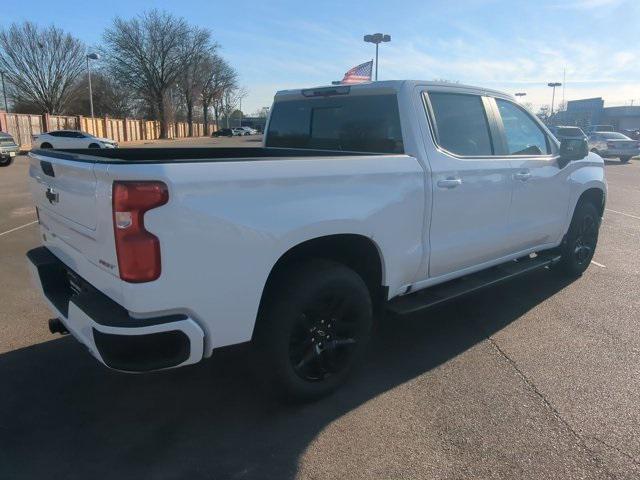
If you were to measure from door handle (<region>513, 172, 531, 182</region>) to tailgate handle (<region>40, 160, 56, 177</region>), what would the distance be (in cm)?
350

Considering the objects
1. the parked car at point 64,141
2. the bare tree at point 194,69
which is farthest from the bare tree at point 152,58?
the parked car at point 64,141

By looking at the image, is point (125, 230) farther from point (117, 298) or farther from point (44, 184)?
point (44, 184)

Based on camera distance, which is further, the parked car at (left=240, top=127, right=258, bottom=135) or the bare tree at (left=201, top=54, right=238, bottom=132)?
the parked car at (left=240, top=127, right=258, bottom=135)

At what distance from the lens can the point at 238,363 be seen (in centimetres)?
391

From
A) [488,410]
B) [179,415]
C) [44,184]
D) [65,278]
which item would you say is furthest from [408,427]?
[44,184]

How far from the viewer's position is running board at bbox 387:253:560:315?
3.78m

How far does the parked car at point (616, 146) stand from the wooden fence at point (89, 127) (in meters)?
33.7

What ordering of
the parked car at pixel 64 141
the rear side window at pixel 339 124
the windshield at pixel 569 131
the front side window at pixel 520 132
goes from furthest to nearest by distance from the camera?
1. the parked car at pixel 64 141
2. the windshield at pixel 569 131
3. the front side window at pixel 520 132
4. the rear side window at pixel 339 124

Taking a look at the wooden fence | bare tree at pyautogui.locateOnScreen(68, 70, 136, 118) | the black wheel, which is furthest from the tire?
bare tree at pyautogui.locateOnScreen(68, 70, 136, 118)

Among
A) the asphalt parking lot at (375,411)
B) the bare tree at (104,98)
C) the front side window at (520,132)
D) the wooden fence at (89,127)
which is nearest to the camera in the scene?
the asphalt parking lot at (375,411)

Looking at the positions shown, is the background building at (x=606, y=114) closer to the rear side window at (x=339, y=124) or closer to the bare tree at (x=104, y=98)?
the bare tree at (x=104, y=98)

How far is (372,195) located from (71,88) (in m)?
64.3

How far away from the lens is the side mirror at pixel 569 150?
5.19 metres

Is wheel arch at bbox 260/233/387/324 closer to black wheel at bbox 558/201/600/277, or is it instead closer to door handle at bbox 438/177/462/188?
door handle at bbox 438/177/462/188
